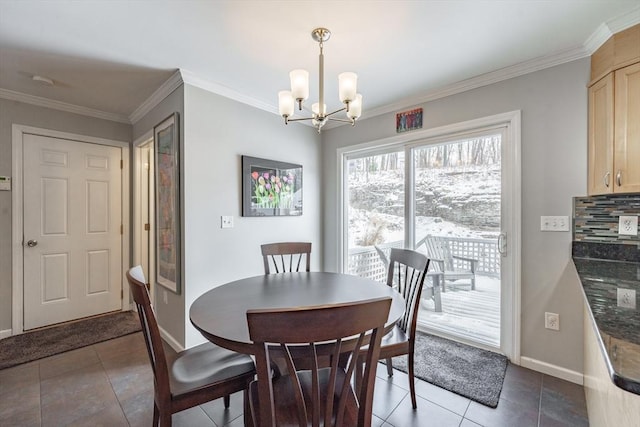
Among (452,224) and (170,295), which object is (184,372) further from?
(452,224)

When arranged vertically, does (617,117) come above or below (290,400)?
above

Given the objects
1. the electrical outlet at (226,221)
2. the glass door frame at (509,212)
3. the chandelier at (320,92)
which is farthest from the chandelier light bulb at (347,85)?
the electrical outlet at (226,221)

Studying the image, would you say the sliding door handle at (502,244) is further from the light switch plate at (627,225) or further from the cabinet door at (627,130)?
the cabinet door at (627,130)

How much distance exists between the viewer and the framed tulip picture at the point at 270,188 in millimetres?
2785

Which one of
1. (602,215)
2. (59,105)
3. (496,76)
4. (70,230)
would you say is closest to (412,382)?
(602,215)

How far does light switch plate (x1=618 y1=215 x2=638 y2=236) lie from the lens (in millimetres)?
1790

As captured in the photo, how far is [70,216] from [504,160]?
4434 mm

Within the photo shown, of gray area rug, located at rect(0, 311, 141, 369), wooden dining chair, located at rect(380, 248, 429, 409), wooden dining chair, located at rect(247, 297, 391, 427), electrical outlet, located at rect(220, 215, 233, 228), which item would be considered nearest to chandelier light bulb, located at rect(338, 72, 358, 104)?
wooden dining chair, located at rect(380, 248, 429, 409)

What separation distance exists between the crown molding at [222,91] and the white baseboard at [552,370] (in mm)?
3236

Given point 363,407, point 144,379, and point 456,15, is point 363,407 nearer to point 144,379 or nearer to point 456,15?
point 144,379

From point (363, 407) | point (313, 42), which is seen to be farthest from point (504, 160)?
point (363, 407)

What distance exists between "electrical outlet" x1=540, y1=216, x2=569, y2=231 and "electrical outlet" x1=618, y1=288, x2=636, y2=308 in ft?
2.82

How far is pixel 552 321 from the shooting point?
2076 millimetres

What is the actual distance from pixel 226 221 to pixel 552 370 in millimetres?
2900
